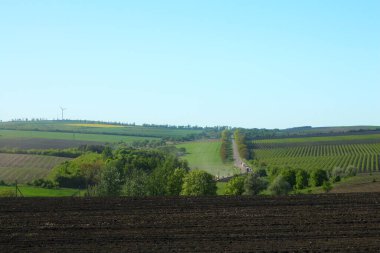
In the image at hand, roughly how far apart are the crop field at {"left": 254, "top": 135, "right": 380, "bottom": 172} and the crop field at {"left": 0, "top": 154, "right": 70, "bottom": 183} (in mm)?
38330

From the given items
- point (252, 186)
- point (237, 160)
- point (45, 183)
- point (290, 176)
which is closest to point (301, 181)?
point (290, 176)

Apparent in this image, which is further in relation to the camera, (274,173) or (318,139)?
(318,139)

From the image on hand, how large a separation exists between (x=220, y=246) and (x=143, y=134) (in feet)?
490

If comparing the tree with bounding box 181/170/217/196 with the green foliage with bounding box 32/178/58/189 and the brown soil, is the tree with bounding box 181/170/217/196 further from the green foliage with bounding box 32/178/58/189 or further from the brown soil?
the brown soil

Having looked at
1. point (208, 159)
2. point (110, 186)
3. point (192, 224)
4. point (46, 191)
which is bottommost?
point (46, 191)

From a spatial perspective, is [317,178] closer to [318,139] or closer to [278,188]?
[278,188]

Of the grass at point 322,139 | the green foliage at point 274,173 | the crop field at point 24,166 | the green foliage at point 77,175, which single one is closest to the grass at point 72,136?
the grass at point 322,139

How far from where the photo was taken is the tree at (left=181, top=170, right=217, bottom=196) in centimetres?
5688

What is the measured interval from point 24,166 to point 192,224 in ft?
195

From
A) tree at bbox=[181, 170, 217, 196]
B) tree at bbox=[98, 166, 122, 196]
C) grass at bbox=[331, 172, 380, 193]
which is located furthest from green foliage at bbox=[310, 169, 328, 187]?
tree at bbox=[98, 166, 122, 196]

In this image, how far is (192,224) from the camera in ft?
101

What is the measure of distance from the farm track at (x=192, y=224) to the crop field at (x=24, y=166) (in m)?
36.6

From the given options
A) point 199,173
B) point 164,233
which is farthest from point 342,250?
point 199,173

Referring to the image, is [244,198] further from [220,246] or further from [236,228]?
[220,246]
